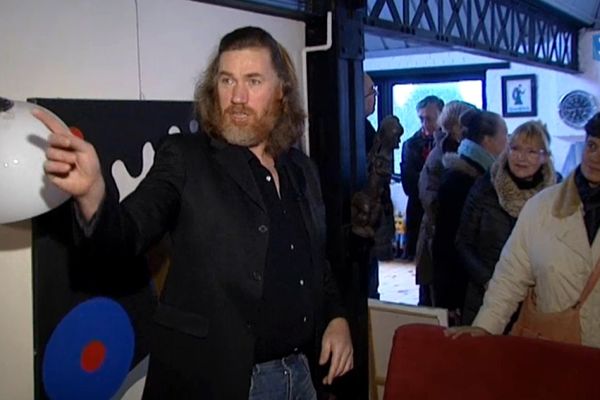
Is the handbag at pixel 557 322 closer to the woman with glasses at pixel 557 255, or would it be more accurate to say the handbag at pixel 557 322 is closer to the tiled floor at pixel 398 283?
the woman with glasses at pixel 557 255

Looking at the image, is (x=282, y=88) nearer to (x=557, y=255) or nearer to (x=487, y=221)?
(x=557, y=255)

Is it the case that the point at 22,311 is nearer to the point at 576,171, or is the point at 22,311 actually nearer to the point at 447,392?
the point at 447,392

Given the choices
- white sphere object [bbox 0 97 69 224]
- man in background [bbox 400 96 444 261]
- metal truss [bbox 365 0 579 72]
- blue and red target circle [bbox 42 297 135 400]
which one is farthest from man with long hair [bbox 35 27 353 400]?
man in background [bbox 400 96 444 261]

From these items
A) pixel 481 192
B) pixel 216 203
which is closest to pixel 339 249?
pixel 481 192

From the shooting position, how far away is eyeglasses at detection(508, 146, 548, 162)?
109 inches

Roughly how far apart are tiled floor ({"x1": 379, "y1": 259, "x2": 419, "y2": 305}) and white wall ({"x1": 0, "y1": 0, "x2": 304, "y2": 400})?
3463mm

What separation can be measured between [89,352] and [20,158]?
26.6 inches

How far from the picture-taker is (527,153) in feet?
9.09

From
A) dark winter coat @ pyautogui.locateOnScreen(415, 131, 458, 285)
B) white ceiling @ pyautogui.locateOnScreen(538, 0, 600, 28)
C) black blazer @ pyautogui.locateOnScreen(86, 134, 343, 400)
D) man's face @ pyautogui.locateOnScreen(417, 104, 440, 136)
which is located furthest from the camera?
white ceiling @ pyautogui.locateOnScreen(538, 0, 600, 28)

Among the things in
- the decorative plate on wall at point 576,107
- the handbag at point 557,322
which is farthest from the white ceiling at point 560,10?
the handbag at point 557,322

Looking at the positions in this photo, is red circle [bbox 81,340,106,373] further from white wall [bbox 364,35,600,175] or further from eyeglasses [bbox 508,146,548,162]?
white wall [bbox 364,35,600,175]

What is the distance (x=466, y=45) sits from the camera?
167 inches

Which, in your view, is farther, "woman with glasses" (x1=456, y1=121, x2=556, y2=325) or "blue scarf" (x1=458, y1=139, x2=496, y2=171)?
"blue scarf" (x1=458, y1=139, x2=496, y2=171)

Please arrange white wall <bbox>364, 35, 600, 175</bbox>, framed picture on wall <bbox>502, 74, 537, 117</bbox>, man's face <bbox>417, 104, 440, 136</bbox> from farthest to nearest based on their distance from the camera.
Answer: framed picture on wall <bbox>502, 74, 537, 117</bbox> → white wall <bbox>364, 35, 600, 175</bbox> → man's face <bbox>417, 104, 440, 136</bbox>
